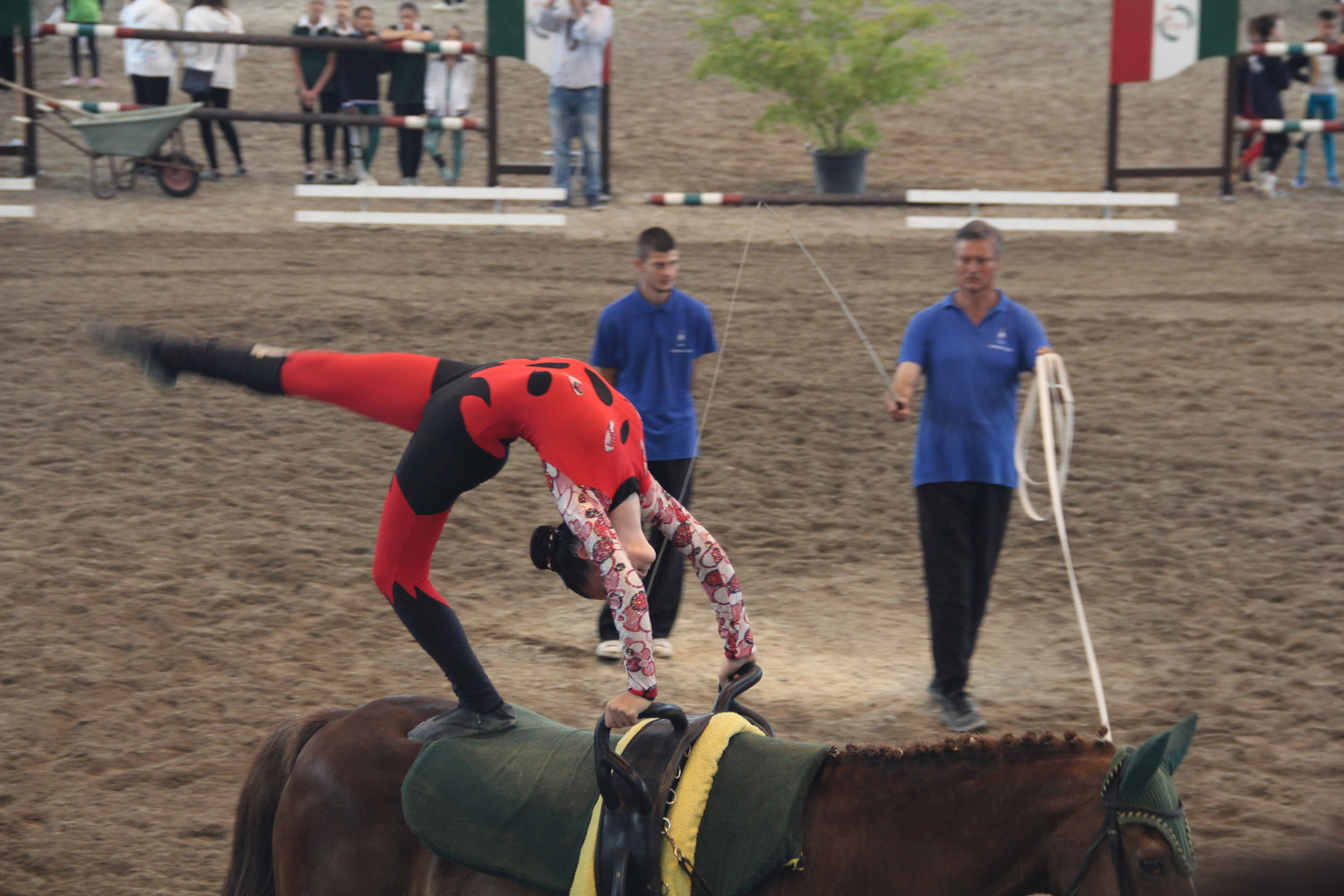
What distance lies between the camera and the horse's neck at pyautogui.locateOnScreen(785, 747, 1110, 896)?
8.39 ft

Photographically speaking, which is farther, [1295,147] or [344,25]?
[1295,147]

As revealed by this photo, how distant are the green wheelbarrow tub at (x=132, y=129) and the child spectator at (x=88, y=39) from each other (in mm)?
3493

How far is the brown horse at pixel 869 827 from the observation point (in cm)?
250

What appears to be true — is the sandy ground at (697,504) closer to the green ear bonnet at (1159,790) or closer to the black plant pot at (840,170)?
the black plant pot at (840,170)

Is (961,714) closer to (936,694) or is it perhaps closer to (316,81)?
(936,694)

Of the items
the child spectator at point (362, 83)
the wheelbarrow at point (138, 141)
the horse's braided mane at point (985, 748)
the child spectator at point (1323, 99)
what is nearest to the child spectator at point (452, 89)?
the child spectator at point (362, 83)

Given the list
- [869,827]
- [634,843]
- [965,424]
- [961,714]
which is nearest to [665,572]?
[961,714]

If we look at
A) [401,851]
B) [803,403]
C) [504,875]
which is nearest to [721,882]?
[504,875]

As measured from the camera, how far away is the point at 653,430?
5.73 m

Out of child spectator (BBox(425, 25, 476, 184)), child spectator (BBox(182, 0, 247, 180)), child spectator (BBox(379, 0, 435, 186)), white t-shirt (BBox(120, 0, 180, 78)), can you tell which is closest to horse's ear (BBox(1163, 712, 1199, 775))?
child spectator (BBox(379, 0, 435, 186))

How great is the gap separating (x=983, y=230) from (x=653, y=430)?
167 centimetres

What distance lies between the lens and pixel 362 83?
13180mm

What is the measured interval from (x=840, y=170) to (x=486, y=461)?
10.4 meters

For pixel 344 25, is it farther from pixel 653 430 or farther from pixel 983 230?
pixel 983 230
